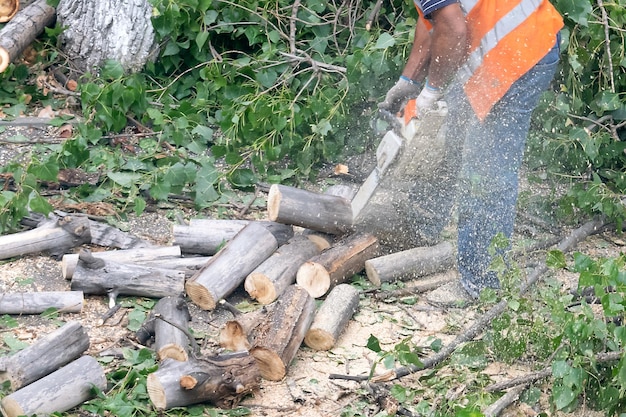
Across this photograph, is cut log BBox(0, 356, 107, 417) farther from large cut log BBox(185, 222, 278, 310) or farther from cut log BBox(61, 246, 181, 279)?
cut log BBox(61, 246, 181, 279)

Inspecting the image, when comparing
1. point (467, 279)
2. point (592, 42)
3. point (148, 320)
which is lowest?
point (467, 279)

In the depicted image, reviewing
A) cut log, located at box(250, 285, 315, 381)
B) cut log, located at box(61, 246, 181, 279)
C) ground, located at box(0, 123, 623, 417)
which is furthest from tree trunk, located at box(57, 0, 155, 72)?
cut log, located at box(250, 285, 315, 381)

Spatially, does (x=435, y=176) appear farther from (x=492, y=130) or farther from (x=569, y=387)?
(x=569, y=387)

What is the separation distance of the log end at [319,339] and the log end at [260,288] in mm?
375

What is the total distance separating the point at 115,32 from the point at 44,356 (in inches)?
128

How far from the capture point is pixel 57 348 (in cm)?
347

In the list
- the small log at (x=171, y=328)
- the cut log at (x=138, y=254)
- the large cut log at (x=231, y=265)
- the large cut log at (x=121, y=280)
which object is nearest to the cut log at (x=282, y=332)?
the small log at (x=171, y=328)

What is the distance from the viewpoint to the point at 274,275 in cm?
420

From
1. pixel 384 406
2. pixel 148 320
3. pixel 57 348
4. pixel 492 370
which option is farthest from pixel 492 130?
pixel 57 348

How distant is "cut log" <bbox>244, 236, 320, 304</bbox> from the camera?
13.7 ft

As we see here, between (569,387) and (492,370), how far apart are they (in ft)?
2.26

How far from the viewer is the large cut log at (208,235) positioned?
4.53 meters

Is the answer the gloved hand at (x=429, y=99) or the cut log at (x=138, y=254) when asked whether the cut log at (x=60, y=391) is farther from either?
the gloved hand at (x=429, y=99)

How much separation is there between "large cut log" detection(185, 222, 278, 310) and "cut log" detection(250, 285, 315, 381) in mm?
413
